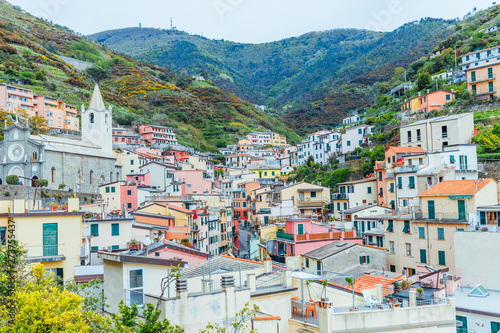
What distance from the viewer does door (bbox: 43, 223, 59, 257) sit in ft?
67.2

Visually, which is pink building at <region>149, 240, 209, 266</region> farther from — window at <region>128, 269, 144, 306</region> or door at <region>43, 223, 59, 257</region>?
window at <region>128, 269, 144, 306</region>

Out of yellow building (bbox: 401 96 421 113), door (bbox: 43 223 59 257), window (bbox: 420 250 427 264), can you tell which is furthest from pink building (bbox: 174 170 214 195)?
door (bbox: 43 223 59 257)

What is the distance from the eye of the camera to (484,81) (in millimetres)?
60438

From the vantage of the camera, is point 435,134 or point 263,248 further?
point 435,134

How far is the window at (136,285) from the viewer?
13.2 metres

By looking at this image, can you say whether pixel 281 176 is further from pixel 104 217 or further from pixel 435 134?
pixel 104 217

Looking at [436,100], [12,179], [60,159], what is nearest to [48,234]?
[12,179]

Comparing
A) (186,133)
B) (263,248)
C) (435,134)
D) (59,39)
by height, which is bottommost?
(263,248)

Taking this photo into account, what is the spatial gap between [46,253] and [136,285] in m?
Answer: 8.74

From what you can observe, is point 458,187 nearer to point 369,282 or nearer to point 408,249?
point 408,249

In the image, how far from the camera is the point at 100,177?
71438mm

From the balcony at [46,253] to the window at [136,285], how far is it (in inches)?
325

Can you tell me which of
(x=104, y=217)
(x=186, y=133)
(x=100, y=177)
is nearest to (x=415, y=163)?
(x=104, y=217)

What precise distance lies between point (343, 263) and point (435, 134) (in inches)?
981
